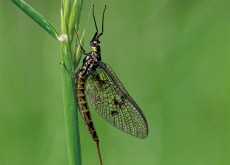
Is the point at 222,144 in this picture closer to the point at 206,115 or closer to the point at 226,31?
the point at 206,115

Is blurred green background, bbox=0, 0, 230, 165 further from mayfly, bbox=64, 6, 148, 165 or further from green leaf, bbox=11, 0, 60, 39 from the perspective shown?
green leaf, bbox=11, 0, 60, 39

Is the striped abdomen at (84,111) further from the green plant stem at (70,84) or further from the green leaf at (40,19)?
the green leaf at (40,19)

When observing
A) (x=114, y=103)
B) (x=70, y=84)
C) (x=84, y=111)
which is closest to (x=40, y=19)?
(x=70, y=84)

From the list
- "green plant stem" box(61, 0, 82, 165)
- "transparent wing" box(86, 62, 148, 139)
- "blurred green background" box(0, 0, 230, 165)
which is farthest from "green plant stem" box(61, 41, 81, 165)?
"blurred green background" box(0, 0, 230, 165)

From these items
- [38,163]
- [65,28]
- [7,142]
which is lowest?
[38,163]

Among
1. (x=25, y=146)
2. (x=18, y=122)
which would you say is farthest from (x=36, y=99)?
(x=25, y=146)

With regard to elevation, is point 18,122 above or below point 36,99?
below

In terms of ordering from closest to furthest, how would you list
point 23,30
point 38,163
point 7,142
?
point 38,163 < point 7,142 < point 23,30

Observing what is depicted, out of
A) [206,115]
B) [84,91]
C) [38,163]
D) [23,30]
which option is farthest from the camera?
[23,30]
